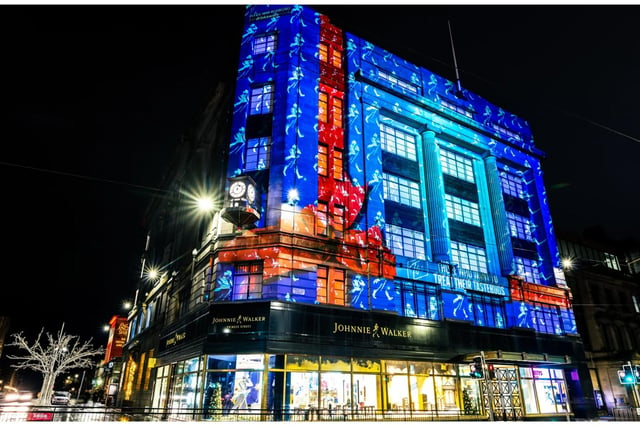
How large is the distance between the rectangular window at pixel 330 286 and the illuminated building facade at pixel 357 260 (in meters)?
0.12

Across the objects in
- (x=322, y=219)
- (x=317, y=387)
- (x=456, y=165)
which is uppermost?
(x=456, y=165)

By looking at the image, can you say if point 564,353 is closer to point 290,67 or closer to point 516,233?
point 516,233

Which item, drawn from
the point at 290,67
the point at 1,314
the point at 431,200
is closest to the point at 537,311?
the point at 431,200

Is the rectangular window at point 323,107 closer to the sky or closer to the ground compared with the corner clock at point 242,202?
closer to the sky

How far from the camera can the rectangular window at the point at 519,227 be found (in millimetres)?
36328

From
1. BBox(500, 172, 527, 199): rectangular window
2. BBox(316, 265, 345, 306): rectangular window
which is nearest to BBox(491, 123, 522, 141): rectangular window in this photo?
BBox(500, 172, 527, 199): rectangular window

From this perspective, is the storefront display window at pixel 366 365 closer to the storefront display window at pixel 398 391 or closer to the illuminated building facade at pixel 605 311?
the storefront display window at pixel 398 391

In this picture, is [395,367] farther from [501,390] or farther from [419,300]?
[501,390]

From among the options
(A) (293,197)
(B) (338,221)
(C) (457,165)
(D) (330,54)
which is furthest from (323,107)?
(C) (457,165)

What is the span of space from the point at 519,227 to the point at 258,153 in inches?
1029

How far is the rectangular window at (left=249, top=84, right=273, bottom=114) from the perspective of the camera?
27.3 meters

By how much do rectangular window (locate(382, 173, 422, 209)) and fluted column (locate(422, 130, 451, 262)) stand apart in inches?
46.0

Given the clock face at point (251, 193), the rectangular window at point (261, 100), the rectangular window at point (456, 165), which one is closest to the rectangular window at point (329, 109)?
the rectangular window at point (261, 100)

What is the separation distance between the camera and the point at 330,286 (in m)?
23.9
